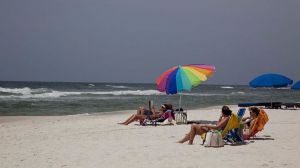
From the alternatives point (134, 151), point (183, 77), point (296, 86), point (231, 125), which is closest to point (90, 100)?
point (296, 86)

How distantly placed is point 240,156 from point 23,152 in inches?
161

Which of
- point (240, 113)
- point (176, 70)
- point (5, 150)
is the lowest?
point (5, 150)

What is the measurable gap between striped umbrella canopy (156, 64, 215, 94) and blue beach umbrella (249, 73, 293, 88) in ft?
24.8

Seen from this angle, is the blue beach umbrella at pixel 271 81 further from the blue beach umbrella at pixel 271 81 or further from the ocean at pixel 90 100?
the ocean at pixel 90 100

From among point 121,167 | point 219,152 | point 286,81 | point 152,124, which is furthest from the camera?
point 286,81

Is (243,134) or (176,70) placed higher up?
(176,70)

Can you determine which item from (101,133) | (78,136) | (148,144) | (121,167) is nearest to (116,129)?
(101,133)

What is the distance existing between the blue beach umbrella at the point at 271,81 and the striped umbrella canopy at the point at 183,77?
756 cm

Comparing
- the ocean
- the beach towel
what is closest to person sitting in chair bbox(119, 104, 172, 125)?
the beach towel

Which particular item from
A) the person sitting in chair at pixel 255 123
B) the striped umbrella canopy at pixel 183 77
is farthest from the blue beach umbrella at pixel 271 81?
the person sitting in chair at pixel 255 123

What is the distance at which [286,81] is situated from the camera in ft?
63.8

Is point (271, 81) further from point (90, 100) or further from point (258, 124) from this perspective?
point (90, 100)

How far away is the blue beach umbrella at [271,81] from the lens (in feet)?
63.4

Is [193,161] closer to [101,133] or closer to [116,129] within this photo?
[101,133]
